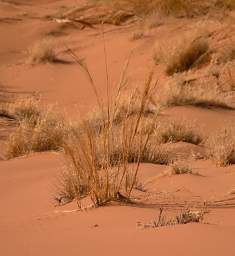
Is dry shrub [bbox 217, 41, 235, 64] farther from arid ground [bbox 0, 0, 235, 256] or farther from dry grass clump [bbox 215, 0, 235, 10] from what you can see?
dry grass clump [bbox 215, 0, 235, 10]

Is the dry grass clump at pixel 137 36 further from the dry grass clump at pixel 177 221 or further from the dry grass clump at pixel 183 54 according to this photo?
the dry grass clump at pixel 177 221

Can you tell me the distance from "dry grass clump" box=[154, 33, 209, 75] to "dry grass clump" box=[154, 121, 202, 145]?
674cm

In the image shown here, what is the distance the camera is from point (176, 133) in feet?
29.7

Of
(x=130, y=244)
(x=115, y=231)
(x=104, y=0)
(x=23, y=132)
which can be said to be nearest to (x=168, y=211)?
(x=115, y=231)

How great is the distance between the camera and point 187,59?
16547 millimetres

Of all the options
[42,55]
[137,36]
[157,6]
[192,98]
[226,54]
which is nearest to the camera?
[192,98]

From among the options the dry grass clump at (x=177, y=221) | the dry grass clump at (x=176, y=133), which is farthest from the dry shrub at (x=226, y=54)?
the dry grass clump at (x=177, y=221)

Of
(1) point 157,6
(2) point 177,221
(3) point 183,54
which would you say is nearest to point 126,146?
(2) point 177,221

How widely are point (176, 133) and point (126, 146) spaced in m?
4.02

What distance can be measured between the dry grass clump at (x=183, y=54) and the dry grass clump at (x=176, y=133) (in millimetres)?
6743

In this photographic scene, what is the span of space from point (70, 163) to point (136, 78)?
1062cm

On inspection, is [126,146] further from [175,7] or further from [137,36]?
[175,7]

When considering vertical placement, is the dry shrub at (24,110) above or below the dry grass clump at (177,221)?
below

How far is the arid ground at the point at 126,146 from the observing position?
3809 millimetres
